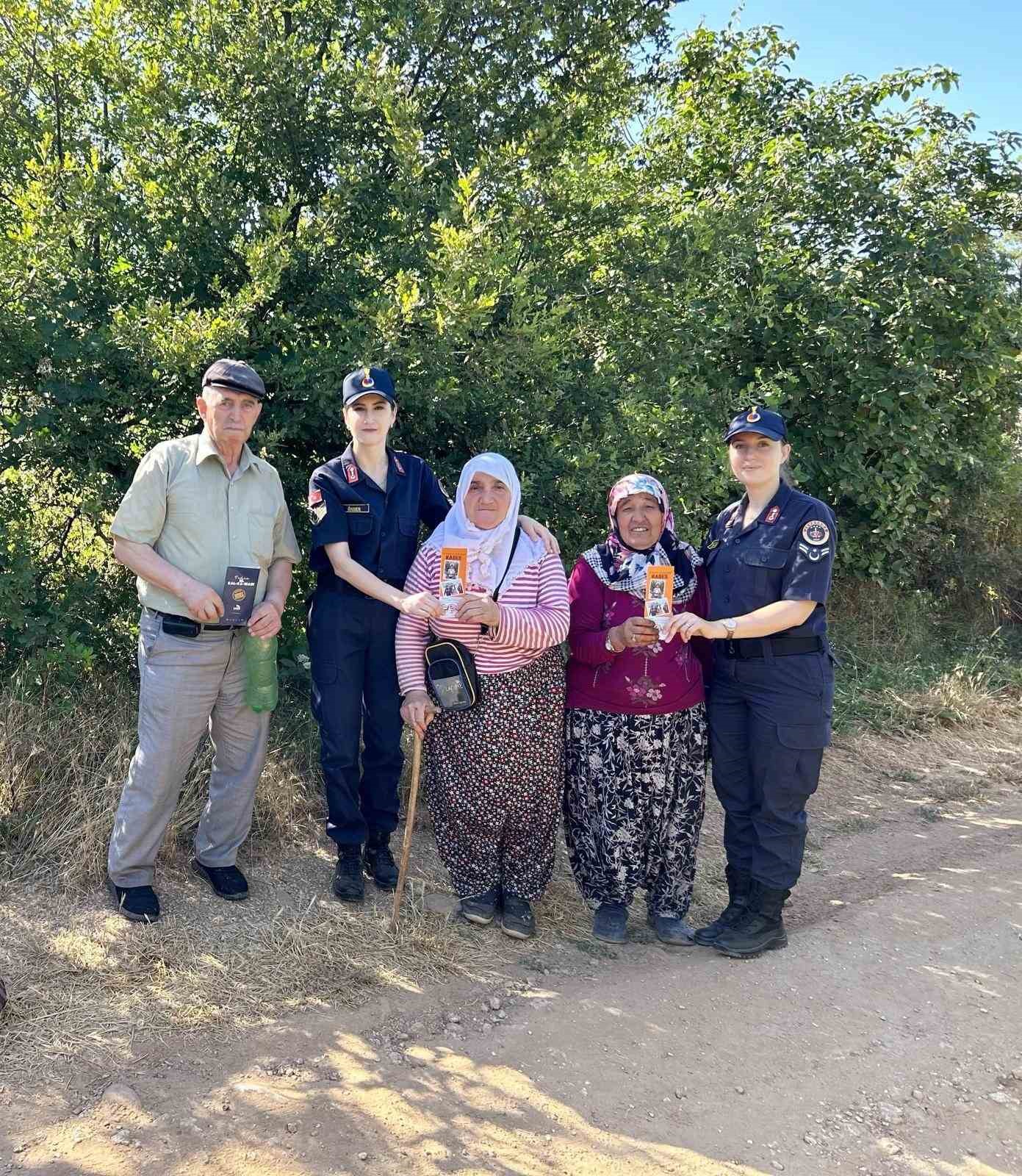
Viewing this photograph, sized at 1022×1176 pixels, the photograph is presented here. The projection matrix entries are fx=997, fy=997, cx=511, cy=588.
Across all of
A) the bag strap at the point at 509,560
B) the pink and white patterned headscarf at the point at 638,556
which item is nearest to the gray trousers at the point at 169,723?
the bag strap at the point at 509,560

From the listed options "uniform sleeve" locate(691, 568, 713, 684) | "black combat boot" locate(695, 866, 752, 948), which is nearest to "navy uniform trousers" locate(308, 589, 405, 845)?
"uniform sleeve" locate(691, 568, 713, 684)

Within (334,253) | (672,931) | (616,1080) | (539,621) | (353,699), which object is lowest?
(616,1080)

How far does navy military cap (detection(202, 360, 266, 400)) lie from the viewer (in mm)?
3625

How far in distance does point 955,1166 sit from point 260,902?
8.47 feet

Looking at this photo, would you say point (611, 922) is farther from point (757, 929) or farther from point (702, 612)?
point (702, 612)

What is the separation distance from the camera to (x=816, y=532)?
3.60 meters

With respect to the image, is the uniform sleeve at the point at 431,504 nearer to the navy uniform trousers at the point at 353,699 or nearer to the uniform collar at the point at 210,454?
the navy uniform trousers at the point at 353,699

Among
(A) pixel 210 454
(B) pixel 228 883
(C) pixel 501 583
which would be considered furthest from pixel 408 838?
(A) pixel 210 454

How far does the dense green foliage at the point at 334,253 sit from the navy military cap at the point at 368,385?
0.45m

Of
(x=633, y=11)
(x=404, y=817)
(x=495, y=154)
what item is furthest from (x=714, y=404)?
(x=404, y=817)

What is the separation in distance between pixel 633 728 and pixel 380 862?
1.26 metres

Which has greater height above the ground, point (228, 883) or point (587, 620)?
point (587, 620)

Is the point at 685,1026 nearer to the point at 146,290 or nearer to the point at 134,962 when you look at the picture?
the point at 134,962

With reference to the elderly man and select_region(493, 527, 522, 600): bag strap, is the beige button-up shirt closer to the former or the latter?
the elderly man
